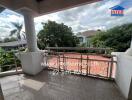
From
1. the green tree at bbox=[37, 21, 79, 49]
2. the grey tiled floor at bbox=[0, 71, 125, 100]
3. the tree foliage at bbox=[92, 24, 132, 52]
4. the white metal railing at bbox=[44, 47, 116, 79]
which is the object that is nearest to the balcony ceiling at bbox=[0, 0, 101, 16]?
the white metal railing at bbox=[44, 47, 116, 79]

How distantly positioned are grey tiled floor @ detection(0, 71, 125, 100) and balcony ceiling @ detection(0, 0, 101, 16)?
1992 mm

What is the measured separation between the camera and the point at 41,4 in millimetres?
2832

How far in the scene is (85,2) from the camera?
7.39 feet

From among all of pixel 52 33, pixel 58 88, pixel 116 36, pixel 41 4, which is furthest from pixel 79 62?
pixel 52 33

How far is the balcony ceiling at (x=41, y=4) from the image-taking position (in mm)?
2332

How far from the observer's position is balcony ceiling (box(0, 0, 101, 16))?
91.8 inches

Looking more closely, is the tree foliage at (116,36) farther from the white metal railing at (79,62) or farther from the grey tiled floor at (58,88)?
the grey tiled floor at (58,88)

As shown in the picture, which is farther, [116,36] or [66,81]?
[116,36]

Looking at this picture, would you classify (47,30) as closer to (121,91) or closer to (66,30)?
(66,30)

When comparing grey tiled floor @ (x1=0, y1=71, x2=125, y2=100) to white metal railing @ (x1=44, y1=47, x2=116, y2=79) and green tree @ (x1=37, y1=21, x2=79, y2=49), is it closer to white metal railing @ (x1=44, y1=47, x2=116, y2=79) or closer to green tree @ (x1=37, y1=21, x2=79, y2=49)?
white metal railing @ (x1=44, y1=47, x2=116, y2=79)

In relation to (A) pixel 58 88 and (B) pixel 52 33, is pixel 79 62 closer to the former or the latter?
(A) pixel 58 88

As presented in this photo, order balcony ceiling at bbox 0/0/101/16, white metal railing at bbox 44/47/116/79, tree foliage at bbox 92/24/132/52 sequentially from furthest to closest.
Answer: tree foliage at bbox 92/24/132/52 < white metal railing at bbox 44/47/116/79 < balcony ceiling at bbox 0/0/101/16

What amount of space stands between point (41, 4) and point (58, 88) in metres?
2.47

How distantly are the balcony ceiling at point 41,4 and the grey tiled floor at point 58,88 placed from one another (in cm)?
199
